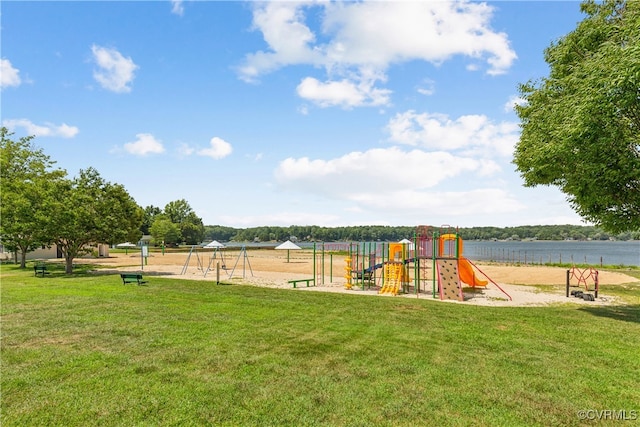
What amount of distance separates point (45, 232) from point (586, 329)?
27.5 m

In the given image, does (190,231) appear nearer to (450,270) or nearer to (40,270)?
(40,270)

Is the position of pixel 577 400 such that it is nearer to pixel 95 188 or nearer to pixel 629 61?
pixel 629 61

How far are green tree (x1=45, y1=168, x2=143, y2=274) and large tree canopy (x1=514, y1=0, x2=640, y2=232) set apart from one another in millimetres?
23503

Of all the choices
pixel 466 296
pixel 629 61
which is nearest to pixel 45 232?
pixel 466 296

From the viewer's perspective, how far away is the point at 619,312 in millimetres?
13633

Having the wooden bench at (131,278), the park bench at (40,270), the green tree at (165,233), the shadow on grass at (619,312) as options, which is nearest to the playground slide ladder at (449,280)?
the shadow on grass at (619,312)

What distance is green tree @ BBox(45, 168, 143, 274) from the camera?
23.0 metres

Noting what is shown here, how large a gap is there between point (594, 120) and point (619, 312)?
7.63 metres

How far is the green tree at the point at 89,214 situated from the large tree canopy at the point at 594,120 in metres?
23.5

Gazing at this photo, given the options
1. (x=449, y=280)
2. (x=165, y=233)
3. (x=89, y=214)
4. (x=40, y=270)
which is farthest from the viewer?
(x=165, y=233)

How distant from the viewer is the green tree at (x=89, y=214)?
23.0 metres

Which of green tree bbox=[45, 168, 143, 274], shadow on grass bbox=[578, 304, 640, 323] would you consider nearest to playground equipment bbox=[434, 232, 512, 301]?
shadow on grass bbox=[578, 304, 640, 323]

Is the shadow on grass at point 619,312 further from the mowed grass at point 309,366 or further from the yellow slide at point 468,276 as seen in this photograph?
the yellow slide at point 468,276

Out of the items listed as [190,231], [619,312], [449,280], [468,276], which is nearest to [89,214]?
[449,280]
